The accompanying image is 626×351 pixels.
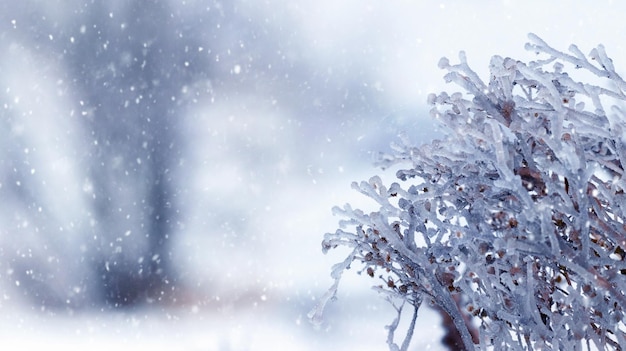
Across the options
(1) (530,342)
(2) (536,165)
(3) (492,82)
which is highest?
(3) (492,82)

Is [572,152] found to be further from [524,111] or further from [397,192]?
[397,192]

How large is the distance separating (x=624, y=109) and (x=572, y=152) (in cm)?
66

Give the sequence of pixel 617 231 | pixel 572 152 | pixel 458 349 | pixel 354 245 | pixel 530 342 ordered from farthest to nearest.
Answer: pixel 458 349 < pixel 354 245 < pixel 530 342 < pixel 617 231 < pixel 572 152

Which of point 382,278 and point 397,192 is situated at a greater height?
point 397,192


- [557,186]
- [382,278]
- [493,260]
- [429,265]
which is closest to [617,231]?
[557,186]

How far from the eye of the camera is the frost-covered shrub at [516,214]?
2059 millimetres

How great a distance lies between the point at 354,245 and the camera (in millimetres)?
2715

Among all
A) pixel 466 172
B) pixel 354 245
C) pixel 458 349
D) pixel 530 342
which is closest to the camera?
pixel 530 342

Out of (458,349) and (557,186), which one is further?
(458,349)

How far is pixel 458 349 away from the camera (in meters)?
9.65

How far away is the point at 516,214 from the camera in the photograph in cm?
223

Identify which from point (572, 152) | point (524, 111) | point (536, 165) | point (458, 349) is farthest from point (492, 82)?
point (458, 349)

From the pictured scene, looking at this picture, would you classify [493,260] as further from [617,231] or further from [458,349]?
[458,349]

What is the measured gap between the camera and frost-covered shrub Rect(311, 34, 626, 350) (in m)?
2.06
